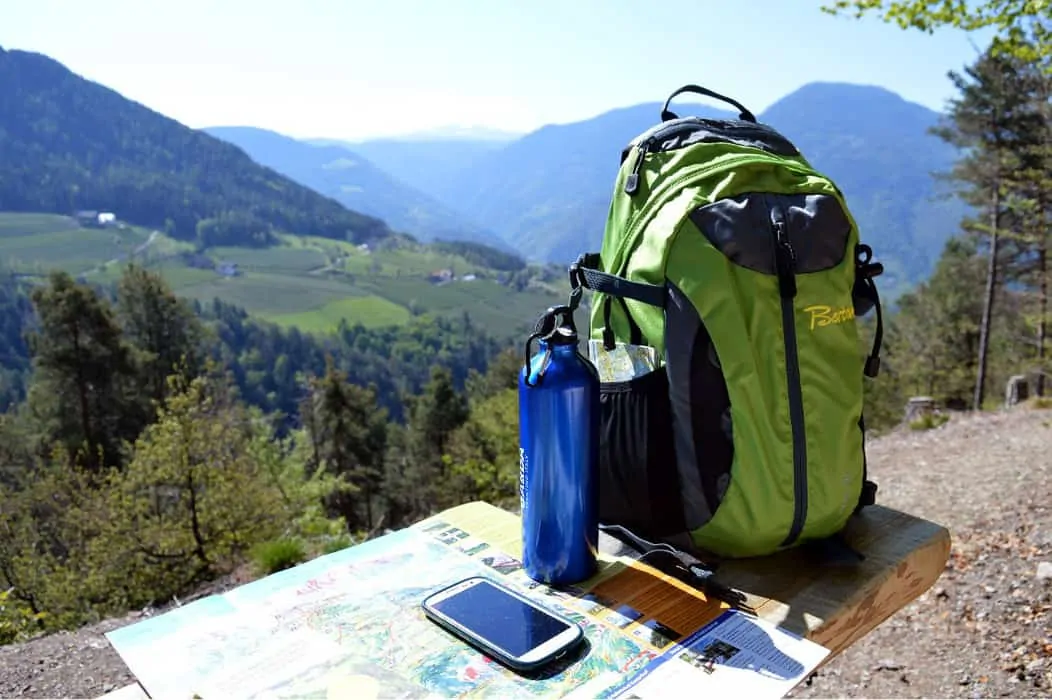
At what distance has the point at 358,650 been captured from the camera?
1322 millimetres

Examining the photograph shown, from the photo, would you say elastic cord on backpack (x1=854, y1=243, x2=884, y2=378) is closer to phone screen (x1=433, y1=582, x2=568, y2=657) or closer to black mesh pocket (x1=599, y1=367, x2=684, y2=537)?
black mesh pocket (x1=599, y1=367, x2=684, y2=537)

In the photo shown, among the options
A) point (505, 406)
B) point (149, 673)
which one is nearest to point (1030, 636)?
A: point (149, 673)

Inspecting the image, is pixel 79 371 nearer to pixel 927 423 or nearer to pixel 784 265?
pixel 927 423

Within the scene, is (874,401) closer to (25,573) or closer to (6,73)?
(25,573)

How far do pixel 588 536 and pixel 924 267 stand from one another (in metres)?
203

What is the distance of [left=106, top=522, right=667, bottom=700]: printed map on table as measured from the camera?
3.98 feet

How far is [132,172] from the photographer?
399 feet

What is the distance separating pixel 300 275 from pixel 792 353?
9977 centimetres

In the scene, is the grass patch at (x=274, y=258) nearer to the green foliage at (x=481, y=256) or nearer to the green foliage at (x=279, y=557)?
the green foliage at (x=481, y=256)

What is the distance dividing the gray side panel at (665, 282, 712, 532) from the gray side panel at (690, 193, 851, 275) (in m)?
0.16

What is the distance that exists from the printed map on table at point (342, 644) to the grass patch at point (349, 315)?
226 feet

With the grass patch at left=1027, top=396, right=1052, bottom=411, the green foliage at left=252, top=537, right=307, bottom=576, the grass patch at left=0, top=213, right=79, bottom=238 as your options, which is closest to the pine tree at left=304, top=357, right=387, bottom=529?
the green foliage at left=252, top=537, right=307, bottom=576

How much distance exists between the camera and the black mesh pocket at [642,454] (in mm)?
1648

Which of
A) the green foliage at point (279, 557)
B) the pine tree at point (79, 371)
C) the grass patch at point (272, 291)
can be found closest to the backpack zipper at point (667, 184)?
the green foliage at point (279, 557)
